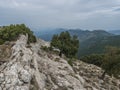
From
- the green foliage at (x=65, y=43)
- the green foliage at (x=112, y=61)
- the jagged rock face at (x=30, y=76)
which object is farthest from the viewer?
the green foliage at (x=65, y=43)

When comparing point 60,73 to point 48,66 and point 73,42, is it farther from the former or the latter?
point 73,42

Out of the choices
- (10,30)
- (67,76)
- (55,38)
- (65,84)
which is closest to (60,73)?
(67,76)

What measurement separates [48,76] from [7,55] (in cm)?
927

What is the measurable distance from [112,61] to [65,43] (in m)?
21.6

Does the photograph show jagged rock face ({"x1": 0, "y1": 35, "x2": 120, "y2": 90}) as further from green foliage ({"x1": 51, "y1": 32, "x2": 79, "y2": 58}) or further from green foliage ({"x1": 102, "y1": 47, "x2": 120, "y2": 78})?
green foliage ({"x1": 51, "y1": 32, "x2": 79, "y2": 58})

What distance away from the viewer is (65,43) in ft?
304

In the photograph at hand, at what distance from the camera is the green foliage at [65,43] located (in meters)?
91.6

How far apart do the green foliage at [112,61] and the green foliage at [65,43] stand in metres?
17.6

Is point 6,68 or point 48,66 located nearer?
point 6,68

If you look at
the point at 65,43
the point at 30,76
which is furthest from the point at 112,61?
the point at 30,76

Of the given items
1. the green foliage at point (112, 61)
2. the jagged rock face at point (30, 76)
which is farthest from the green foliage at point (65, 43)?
the jagged rock face at point (30, 76)

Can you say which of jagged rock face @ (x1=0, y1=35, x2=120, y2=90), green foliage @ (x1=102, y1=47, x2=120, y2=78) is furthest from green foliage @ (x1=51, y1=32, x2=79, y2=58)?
jagged rock face @ (x1=0, y1=35, x2=120, y2=90)

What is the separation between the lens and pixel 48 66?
5753cm

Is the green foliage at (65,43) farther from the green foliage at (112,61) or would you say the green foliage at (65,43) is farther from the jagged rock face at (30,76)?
the jagged rock face at (30,76)
